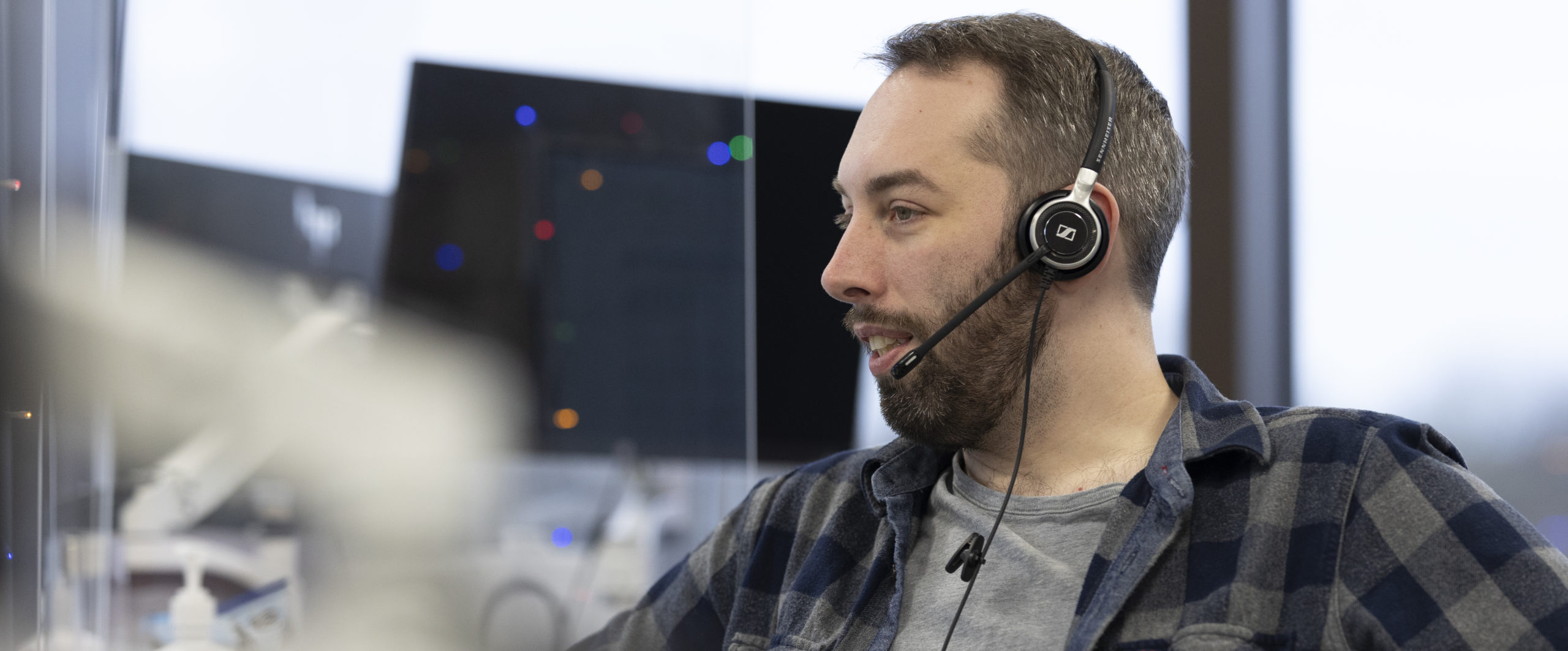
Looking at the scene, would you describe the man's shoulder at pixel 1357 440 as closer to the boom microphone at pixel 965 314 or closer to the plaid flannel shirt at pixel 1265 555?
the plaid flannel shirt at pixel 1265 555

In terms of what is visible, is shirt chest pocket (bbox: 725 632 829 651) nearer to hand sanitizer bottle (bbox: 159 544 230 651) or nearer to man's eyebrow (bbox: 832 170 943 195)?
man's eyebrow (bbox: 832 170 943 195)

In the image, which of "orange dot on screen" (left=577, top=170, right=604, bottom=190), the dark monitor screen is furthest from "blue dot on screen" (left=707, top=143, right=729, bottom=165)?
"orange dot on screen" (left=577, top=170, right=604, bottom=190)

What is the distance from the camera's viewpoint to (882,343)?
851 mm

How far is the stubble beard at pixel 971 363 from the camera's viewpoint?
809mm

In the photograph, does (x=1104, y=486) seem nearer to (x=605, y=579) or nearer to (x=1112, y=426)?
(x=1112, y=426)

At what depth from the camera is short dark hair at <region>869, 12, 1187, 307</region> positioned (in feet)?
2.70

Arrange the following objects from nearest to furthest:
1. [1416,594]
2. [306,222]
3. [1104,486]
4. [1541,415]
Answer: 1. [1416,594]
2. [1104,486]
3. [306,222]
4. [1541,415]

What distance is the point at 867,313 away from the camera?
84cm

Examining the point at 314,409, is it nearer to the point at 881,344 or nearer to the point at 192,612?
the point at 192,612

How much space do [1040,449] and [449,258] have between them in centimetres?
63

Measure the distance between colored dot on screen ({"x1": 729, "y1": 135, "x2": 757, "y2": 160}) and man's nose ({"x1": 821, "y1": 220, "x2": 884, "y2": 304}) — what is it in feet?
1.32

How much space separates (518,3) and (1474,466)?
1.31 metres

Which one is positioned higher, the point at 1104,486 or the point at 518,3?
the point at 518,3

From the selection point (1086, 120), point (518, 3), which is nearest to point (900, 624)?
point (1086, 120)
